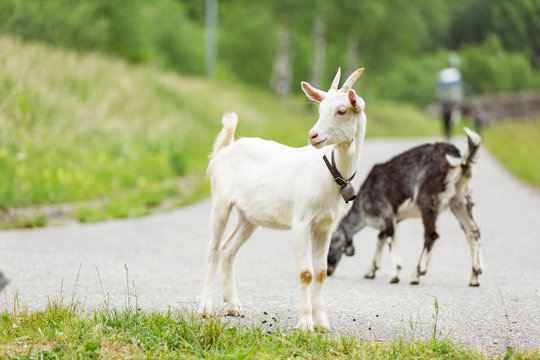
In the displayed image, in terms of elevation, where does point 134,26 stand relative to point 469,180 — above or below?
above

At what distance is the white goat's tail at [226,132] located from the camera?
19.4ft

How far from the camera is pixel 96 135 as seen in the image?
17.0 metres

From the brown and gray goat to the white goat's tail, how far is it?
2.35 metres

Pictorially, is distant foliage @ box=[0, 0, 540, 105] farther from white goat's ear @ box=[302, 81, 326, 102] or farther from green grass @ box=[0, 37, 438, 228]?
white goat's ear @ box=[302, 81, 326, 102]

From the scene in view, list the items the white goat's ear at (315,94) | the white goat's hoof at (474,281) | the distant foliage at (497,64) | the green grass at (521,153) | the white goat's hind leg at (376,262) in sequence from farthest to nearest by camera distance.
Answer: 1. the green grass at (521,153)
2. the distant foliage at (497,64)
3. the white goat's hind leg at (376,262)
4. the white goat's hoof at (474,281)
5. the white goat's ear at (315,94)

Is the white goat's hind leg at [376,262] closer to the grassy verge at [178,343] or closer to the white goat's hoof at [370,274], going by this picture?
the white goat's hoof at [370,274]

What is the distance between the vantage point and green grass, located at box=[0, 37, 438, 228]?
39.1 feet

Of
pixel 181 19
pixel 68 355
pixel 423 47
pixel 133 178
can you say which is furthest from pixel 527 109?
pixel 68 355

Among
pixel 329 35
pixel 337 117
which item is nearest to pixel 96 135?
pixel 337 117

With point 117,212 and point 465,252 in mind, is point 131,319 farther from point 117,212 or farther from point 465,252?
point 117,212

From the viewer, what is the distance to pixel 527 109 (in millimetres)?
43188

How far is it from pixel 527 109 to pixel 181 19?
2144 cm

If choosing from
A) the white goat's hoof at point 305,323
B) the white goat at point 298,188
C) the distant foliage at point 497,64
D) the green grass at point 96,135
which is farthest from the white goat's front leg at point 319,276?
the distant foliage at point 497,64

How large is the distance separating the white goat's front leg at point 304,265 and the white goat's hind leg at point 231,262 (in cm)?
76
